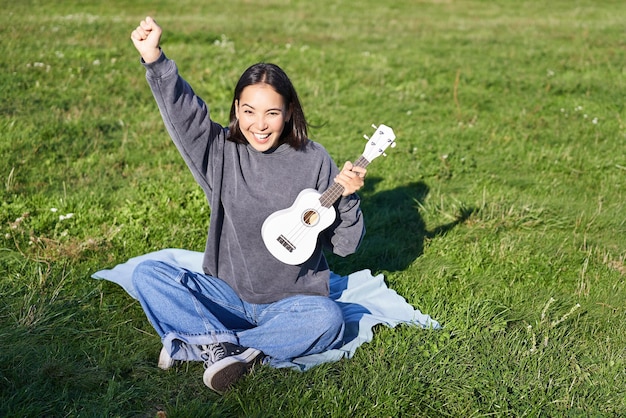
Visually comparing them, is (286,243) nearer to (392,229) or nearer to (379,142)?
(379,142)

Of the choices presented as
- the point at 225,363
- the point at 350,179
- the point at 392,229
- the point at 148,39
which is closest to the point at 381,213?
the point at 392,229

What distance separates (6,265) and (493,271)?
134 inches

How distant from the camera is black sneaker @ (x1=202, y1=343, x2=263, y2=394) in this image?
140 inches

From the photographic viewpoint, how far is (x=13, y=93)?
8.11 m

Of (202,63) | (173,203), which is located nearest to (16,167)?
(173,203)

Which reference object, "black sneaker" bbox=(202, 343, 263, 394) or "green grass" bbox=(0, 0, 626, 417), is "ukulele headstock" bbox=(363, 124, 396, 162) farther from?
"black sneaker" bbox=(202, 343, 263, 394)

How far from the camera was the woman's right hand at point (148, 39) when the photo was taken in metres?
3.47

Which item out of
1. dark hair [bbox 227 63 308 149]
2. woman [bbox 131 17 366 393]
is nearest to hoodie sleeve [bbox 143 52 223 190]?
woman [bbox 131 17 366 393]

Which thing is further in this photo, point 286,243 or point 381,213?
point 381,213

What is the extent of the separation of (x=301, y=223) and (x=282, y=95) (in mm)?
716

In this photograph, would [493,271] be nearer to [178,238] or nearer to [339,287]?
[339,287]

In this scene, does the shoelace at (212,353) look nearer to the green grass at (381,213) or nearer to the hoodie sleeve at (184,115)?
the green grass at (381,213)

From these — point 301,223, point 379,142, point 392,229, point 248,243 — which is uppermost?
point 379,142

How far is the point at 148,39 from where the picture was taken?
11.4ft
